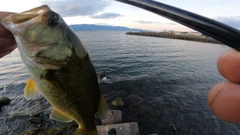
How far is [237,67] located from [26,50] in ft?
9.02

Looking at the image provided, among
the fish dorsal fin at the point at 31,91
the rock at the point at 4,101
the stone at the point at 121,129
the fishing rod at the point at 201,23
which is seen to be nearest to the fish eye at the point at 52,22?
the fish dorsal fin at the point at 31,91

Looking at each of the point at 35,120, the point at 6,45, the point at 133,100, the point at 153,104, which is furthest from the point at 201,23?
the point at 133,100

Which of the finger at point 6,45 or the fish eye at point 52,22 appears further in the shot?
the finger at point 6,45

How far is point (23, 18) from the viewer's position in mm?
2453

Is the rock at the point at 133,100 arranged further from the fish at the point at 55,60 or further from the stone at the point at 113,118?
the fish at the point at 55,60

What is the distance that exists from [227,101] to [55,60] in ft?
8.18

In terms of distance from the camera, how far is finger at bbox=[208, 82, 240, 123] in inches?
37.9

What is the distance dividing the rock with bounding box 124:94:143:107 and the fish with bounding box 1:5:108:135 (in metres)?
12.6

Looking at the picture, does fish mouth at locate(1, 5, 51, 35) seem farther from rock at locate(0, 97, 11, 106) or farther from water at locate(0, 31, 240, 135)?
rock at locate(0, 97, 11, 106)

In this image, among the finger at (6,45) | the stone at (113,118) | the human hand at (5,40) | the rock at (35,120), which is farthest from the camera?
the rock at (35,120)

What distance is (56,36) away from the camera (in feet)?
8.96

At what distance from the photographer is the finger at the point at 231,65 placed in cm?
96

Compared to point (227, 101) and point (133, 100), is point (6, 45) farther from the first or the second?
point (133, 100)

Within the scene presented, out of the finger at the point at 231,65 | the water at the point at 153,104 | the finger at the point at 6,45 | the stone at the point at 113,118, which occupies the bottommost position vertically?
the water at the point at 153,104
